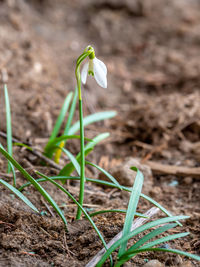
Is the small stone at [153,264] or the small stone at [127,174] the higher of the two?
the small stone at [127,174]

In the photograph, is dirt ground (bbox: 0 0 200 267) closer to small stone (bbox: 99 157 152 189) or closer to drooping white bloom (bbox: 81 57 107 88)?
small stone (bbox: 99 157 152 189)

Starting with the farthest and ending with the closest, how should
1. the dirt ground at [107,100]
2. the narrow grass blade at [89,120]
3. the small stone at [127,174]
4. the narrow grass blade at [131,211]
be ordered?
the narrow grass blade at [89,120] → the small stone at [127,174] → the dirt ground at [107,100] → the narrow grass blade at [131,211]

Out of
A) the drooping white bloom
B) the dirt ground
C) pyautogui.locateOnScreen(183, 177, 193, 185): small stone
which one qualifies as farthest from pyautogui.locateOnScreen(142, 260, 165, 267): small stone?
pyautogui.locateOnScreen(183, 177, 193, 185): small stone

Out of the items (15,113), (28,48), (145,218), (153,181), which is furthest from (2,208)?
(28,48)

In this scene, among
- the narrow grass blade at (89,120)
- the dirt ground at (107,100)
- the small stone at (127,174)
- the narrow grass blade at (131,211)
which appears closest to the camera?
the narrow grass blade at (131,211)

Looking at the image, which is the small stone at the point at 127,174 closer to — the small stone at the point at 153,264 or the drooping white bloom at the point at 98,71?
the small stone at the point at 153,264

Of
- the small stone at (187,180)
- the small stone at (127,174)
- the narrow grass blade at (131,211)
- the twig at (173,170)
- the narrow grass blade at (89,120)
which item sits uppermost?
the narrow grass blade at (89,120)

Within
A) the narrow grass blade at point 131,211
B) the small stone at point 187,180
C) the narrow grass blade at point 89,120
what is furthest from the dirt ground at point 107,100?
the narrow grass blade at point 89,120

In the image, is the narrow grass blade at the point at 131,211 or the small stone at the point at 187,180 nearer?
the narrow grass blade at the point at 131,211
